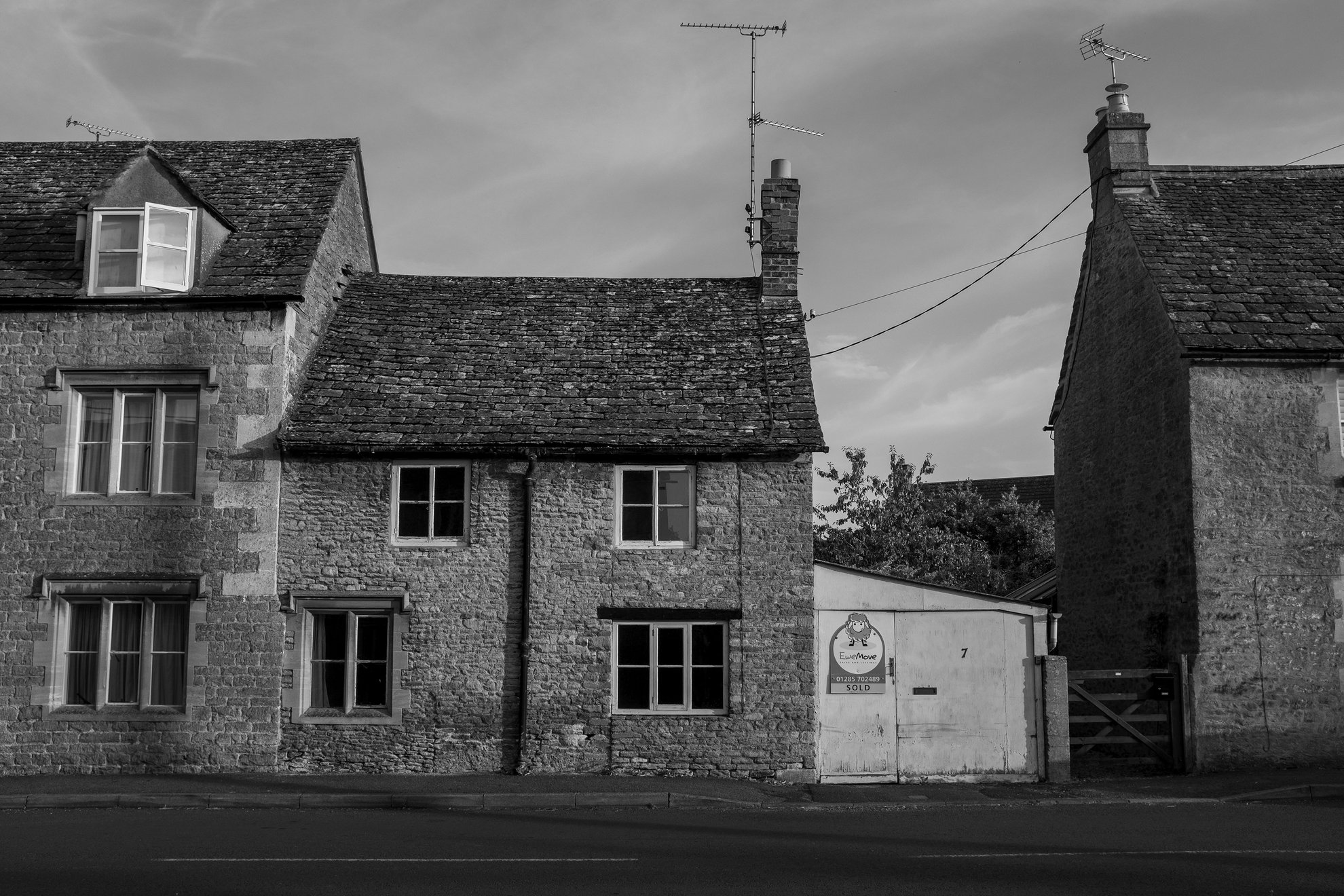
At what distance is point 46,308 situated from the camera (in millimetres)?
17219

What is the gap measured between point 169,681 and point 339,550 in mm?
2943

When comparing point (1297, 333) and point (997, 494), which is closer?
point (1297, 333)

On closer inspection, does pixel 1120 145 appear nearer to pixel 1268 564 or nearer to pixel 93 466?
pixel 1268 564

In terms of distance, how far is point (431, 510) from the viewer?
56.2 ft

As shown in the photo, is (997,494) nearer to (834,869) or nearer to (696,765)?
(696,765)

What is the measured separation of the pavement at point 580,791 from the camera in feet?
46.3

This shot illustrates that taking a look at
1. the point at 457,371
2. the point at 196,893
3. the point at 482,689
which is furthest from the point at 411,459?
the point at 196,893

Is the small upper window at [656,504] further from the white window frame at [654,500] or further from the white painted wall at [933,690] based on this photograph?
the white painted wall at [933,690]

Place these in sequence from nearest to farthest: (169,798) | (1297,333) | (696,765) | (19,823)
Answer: (19,823)
(169,798)
(696,765)
(1297,333)

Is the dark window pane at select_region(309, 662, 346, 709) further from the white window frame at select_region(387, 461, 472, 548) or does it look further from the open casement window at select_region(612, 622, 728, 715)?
the open casement window at select_region(612, 622, 728, 715)

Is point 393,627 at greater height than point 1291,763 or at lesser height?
greater

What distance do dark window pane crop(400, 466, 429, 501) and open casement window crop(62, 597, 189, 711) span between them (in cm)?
339

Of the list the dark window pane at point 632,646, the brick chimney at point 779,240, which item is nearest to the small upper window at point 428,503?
the dark window pane at point 632,646

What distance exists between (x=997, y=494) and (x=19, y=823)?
34.2 metres
